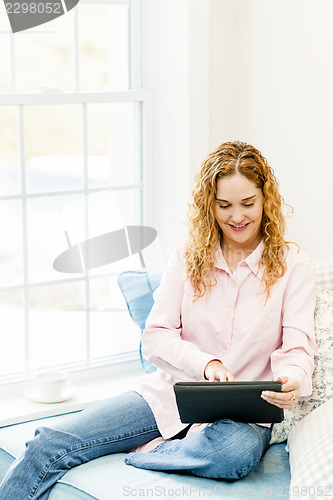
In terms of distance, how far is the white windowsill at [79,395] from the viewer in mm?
2711

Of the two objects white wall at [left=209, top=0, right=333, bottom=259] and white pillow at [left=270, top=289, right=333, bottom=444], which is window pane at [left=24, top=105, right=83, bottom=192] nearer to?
white wall at [left=209, top=0, right=333, bottom=259]

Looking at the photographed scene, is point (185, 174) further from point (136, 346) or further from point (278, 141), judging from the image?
point (136, 346)

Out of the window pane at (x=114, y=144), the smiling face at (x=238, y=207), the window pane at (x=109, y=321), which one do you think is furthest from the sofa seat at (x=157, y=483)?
the window pane at (x=114, y=144)

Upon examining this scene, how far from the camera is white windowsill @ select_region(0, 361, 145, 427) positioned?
2711 millimetres

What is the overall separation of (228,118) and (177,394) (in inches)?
55.9

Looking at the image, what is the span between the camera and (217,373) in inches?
86.7

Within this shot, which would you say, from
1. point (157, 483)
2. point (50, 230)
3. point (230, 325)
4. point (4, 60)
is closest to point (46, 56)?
point (4, 60)

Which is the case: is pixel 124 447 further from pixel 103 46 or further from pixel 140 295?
pixel 103 46

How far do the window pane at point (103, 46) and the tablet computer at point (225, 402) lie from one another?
139 cm

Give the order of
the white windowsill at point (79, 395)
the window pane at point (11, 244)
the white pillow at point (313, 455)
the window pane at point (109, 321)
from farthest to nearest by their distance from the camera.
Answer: the window pane at point (109, 321) < the window pane at point (11, 244) < the white windowsill at point (79, 395) < the white pillow at point (313, 455)

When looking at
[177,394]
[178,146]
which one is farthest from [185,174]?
[177,394]

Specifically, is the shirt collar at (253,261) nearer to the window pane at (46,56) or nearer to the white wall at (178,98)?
the white wall at (178,98)

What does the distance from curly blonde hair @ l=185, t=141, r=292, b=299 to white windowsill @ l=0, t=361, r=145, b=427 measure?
716 millimetres

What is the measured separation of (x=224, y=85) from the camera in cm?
311
